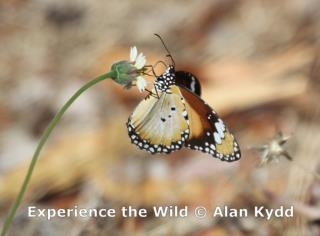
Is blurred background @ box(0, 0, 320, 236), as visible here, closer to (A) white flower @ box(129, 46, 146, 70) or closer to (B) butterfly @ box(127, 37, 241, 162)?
(B) butterfly @ box(127, 37, 241, 162)

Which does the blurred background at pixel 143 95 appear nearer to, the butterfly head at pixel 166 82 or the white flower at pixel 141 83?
the butterfly head at pixel 166 82

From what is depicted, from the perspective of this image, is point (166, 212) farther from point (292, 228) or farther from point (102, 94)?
point (102, 94)

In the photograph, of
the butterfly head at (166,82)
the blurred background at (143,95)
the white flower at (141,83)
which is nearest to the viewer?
the white flower at (141,83)

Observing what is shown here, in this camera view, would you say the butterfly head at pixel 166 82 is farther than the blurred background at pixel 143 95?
No

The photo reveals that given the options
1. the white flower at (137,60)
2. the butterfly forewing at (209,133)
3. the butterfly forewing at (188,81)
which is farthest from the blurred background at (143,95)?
the white flower at (137,60)

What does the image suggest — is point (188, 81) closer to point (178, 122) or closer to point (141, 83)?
point (178, 122)

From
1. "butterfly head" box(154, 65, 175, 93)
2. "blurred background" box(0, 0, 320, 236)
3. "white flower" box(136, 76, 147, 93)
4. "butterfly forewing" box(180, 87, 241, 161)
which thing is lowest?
"white flower" box(136, 76, 147, 93)

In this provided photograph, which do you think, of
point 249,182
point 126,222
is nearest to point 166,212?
point 126,222

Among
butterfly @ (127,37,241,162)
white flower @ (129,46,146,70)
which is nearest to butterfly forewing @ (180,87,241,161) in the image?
butterfly @ (127,37,241,162)
